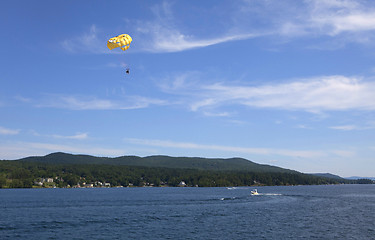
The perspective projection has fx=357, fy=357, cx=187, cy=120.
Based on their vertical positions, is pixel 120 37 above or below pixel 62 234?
above

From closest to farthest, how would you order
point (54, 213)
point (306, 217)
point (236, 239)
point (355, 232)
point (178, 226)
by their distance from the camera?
1. point (236, 239)
2. point (355, 232)
3. point (178, 226)
4. point (306, 217)
5. point (54, 213)

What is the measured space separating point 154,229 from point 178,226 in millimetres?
6729

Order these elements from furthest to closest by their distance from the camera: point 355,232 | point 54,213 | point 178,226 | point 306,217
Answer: point 54,213 < point 306,217 < point 178,226 < point 355,232

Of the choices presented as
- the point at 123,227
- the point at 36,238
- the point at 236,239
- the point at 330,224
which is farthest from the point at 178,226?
the point at 330,224

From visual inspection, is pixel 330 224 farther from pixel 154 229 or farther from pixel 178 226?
pixel 154 229

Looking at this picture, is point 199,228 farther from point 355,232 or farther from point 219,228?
point 355,232

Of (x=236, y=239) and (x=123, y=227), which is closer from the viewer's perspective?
(x=236, y=239)

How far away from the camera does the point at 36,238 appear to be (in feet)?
226

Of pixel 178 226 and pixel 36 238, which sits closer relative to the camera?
pixel 36 238

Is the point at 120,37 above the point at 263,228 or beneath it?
above

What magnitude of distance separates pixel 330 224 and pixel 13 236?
72.1m

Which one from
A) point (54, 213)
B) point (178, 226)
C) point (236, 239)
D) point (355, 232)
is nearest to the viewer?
point (236, 239)

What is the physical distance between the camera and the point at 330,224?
88.4 meters

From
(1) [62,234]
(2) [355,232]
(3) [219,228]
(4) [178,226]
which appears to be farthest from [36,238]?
(2) [355,232]
